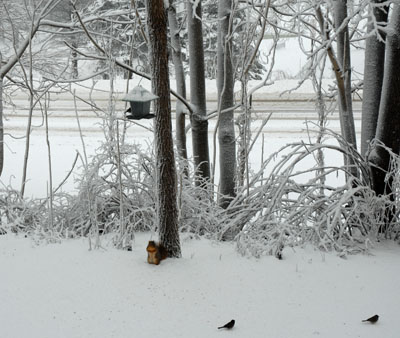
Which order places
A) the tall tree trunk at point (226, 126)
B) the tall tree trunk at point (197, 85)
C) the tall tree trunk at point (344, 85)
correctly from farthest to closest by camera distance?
the tall tree trunk at point (197, 85), the tall tree trunk at point (226, 126), the tall tree trunk at point (344, 85)

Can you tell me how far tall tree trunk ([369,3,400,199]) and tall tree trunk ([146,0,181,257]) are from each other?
6.48ft

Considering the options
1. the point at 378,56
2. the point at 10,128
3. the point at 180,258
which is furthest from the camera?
the point at 10,128

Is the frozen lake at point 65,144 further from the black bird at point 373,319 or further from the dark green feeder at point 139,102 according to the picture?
the black bird at point 373,319

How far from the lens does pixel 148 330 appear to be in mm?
2832

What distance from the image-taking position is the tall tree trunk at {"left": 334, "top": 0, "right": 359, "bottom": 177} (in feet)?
15.2

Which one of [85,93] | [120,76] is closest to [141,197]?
[85,93]

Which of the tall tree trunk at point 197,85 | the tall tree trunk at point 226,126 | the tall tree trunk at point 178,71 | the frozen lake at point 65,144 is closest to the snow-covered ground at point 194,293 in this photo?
the tall tree trunk at point 226,126

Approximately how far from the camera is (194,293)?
3.21m

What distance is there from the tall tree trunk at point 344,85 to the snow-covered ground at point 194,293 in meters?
1.19

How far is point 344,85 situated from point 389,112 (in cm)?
51

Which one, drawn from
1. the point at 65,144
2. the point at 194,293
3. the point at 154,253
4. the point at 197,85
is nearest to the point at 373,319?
the point at 194,293

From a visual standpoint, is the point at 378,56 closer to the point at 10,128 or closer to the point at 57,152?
the point at 57,152

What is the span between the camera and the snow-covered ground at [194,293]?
112 inches

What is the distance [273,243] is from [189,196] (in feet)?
3.34
